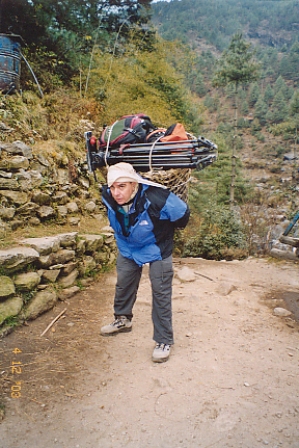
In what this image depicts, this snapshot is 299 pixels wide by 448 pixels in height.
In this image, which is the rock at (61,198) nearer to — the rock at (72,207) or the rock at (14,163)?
the rock at (72,207)

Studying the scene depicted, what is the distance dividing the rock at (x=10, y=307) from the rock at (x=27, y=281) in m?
0.12

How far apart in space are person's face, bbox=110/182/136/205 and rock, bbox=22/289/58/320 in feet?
4.73

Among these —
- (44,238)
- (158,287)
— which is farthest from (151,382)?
(44,238)

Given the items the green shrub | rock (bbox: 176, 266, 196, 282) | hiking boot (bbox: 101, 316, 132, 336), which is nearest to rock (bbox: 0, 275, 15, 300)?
hiking boot (bbox: 101, 316, 132, 336)

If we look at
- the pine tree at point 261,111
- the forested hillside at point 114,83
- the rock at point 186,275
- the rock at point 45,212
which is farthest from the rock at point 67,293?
the pine tree at point 261,111

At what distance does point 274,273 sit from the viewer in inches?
207

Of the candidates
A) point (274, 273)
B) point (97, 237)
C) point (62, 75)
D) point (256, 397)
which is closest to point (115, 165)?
point (256, 397)

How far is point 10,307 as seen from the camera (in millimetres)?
2781

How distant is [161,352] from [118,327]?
21.4 inches

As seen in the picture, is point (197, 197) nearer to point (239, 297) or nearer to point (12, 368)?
point (239, 297)

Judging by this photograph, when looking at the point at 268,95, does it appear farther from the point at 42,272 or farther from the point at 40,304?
the point at 40,304

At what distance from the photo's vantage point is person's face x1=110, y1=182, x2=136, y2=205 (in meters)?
2.25

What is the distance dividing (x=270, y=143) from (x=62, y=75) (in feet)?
116

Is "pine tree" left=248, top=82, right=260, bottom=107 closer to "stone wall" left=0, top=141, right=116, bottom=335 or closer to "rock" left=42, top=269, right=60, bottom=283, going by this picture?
"stone wall" left=0, top=141, right=116, bottom=335
